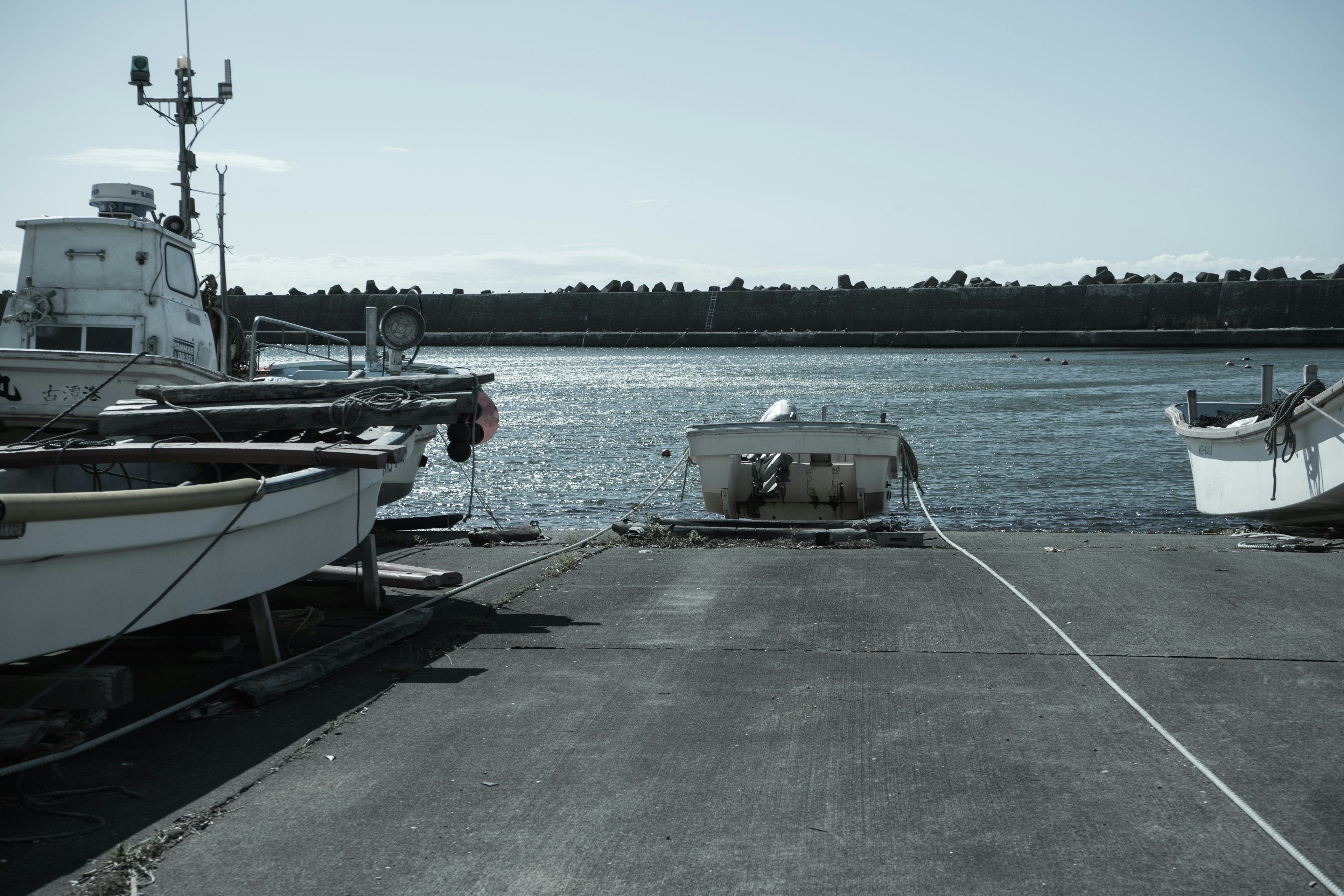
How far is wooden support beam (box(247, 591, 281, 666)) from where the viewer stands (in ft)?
16.7

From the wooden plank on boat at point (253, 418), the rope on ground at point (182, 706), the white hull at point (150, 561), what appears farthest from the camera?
the wooden plank on boat at point (253, 418)

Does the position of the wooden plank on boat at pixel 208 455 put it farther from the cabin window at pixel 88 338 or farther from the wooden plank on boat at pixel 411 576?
the cabin window at pixel 88 338

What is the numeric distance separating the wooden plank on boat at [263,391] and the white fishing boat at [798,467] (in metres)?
5.10

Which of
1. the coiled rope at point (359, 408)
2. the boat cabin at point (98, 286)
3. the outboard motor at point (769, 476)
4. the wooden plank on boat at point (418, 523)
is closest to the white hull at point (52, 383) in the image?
the boat cabin at point (98, 286)

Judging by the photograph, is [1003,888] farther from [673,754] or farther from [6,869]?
[6,869]

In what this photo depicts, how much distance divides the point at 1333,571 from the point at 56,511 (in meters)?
7.46

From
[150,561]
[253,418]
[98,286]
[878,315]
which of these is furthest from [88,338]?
[878,315]

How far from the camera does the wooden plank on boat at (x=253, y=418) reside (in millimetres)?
6305

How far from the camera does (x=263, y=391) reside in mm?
6879

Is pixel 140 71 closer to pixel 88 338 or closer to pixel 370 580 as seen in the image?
pixel 88 338

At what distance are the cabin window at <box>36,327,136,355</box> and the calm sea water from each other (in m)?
5.34

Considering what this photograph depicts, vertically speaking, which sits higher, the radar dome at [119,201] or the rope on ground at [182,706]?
the radar dome at [119,201]

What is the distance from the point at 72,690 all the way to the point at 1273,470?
11.6 m

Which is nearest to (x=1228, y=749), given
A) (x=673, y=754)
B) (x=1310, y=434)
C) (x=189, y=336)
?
(x=673, y=754)
